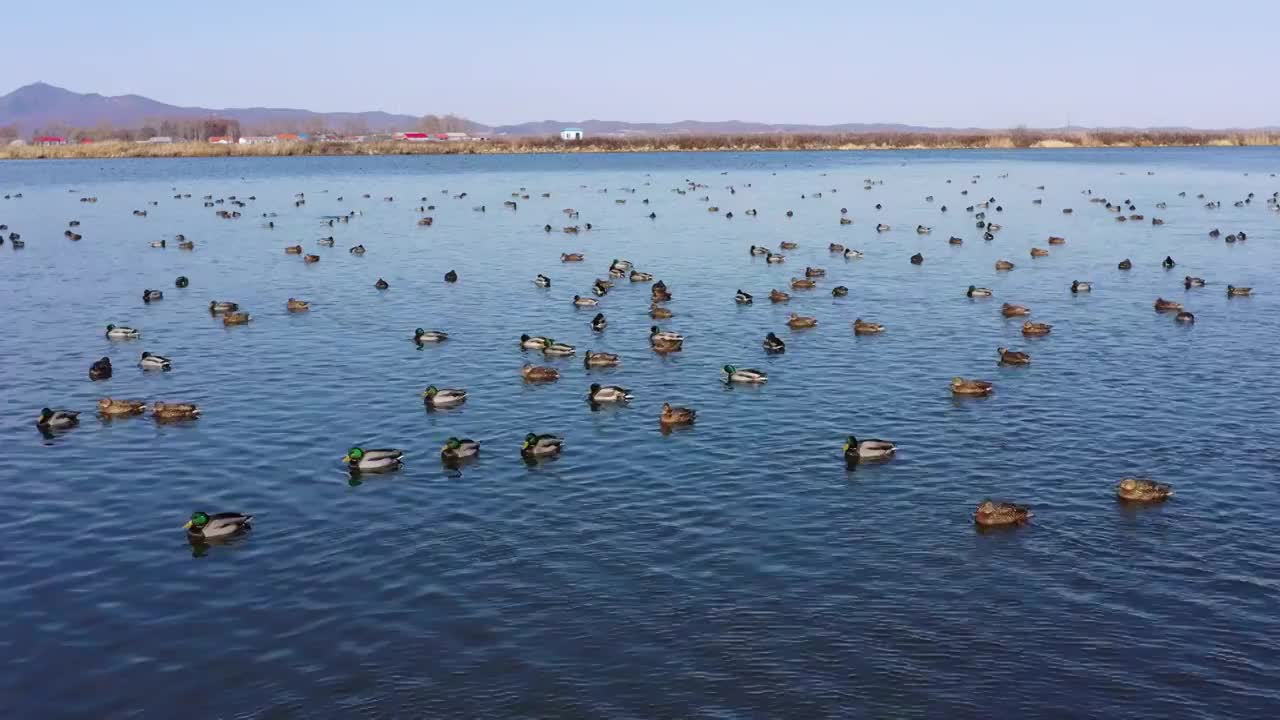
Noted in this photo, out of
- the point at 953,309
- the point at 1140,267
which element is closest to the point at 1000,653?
the point at 953,309

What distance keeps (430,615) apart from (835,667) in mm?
7895

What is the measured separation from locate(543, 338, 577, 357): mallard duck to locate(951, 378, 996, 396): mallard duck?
1466 centimetres

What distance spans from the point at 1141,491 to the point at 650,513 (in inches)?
466

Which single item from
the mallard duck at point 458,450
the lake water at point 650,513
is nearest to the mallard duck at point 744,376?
the lake water at point 650,513

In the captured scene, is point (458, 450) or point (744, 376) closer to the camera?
point (458, 450)

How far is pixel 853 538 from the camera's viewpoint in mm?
26203

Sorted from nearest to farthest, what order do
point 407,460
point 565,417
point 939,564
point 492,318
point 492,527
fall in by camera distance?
point 939,564 < point 492,527 < point 407,460 < point 565,417 < point 492,318

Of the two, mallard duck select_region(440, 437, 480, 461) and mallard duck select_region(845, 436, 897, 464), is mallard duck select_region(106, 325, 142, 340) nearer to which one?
mallard duck select_region(440, 437, 480, 461)

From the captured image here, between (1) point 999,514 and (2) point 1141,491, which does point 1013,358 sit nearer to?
(2) point 1141,491

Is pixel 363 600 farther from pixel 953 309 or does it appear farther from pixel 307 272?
pixel 307 272

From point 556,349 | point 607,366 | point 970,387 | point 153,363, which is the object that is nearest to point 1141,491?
point 970,387

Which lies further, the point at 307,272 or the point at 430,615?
the point at 307,272

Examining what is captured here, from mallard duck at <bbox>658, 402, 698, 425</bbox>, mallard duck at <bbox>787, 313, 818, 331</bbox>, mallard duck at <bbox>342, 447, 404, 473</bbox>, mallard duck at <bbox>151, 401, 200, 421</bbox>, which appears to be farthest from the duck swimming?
mallard duck at <bbox>342, 447, 404, 473</bbox>

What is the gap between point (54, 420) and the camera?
35719mm
